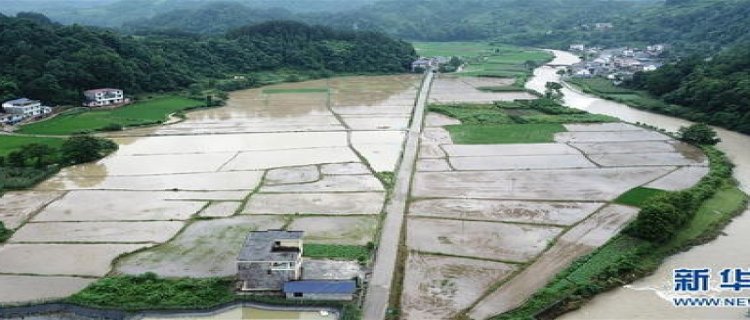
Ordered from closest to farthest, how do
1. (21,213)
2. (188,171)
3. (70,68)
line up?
(21,213) < (188,171) < (70,68)

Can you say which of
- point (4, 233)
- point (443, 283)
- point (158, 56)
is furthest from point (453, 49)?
point (443, 283)

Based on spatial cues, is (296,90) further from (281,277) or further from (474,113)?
(281,277)

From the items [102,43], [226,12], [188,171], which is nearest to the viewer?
[188,171]

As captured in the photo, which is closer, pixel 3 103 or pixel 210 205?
pixel 210 205

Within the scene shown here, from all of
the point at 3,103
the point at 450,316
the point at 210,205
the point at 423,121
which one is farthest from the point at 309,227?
the point at 3,103

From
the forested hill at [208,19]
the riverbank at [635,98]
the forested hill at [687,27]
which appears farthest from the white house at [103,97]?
the forested hill at [687,27]

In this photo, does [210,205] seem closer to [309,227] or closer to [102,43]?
[309,227]

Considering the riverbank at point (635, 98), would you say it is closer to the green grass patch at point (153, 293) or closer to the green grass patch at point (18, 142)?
the green grass patch at point (153, 293)

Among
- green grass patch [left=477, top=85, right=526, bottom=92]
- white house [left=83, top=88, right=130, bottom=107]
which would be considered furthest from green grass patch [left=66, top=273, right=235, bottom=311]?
green grass patch [left=477, top=85, right=526, bottom=92]
